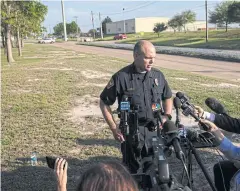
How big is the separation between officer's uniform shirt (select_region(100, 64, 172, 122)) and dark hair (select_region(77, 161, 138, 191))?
218cm

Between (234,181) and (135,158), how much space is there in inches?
50.8

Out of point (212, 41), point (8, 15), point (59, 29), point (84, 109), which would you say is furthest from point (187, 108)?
point (59, 29)

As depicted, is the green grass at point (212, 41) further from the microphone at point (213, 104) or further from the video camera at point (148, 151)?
the microphone at point (213, 104)

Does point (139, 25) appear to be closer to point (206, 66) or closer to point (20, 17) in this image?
point (20, 17)

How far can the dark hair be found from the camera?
1.50 metres

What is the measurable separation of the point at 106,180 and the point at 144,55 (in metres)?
2.32

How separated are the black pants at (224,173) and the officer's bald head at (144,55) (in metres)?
1.30

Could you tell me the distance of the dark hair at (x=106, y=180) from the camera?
150cm

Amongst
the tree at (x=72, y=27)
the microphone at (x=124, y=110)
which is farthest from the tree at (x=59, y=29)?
the microphone at (x=124, y=110)

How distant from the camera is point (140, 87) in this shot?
379 centimetres

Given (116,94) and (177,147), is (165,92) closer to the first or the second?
(116,94)

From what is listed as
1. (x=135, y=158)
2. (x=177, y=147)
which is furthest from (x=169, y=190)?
(x=135, y=158)

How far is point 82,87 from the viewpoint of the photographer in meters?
12.9

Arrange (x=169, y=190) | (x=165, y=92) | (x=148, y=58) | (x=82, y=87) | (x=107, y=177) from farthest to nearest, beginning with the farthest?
(x=82, y=87), (x=165, y=92), (x=148, y=58), (x=169, y=190), (x=107, y=177)
